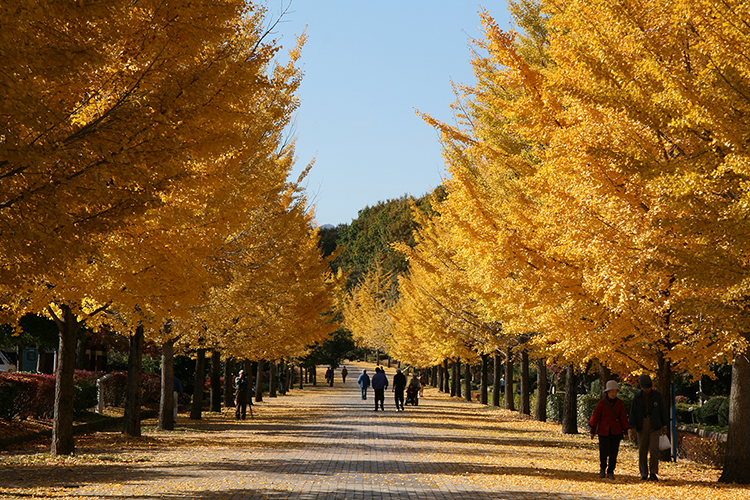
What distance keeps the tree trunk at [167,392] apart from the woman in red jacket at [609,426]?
11413 millimetres

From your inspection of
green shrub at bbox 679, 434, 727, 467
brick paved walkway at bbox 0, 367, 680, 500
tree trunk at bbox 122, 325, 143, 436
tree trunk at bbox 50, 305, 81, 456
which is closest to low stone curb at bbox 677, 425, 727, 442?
green shrub at bbox 679, 434, 727, 467

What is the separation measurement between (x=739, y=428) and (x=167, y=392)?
13.4m

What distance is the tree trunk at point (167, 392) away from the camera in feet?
62.1

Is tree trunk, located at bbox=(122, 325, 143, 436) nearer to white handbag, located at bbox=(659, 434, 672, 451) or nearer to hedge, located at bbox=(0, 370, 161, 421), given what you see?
hedge, located at bbox=(0, 370, 161, 421)

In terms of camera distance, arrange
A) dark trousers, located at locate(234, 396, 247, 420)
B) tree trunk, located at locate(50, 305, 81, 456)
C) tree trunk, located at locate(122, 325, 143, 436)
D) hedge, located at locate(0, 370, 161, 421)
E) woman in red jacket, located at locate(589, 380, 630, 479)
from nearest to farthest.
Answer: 1. woman in red jacket, located at locate(589, 380, 630, 479)
2. tree trunk, located at locate(50, 305, 81, 456)
3. hedge, located at locate(0, 370, 161, 421)
4. tree trunk, located at locate(122, 325, 143, 436)
5. dark trousers, located at locate(234, 396, 247, 420)

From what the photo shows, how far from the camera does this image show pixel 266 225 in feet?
59.9

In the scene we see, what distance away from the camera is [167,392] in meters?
18.9

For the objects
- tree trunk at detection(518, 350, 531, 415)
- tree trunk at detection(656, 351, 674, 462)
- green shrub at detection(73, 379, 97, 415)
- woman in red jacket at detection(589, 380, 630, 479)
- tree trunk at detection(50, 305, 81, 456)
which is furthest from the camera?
tree trunk at detection(518, 350, 531, 415)

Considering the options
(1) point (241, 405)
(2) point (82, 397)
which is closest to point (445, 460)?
(2) point (82, 397)

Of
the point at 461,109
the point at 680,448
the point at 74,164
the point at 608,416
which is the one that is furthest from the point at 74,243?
the point at 680,448

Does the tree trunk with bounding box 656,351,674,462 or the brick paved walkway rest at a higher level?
the tree trunk with bounding box 656,351,674,462

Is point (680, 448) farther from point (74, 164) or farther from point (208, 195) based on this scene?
point (74, 164)

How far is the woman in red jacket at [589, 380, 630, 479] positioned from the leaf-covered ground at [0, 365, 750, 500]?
13.6 inches

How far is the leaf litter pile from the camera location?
9.98 metres
